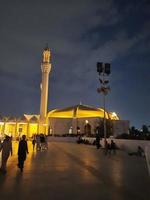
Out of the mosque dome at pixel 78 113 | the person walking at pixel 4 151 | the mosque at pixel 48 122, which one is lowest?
the person walking at pixel 4 151

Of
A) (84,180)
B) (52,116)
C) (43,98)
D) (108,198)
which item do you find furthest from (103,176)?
(52,116)

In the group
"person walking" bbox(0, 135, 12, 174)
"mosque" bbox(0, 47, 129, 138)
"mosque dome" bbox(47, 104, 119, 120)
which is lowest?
"person walking" bbox(0, 135, 12, 174)

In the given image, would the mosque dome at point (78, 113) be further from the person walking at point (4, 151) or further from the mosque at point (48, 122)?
the person walking at point (4, 151)

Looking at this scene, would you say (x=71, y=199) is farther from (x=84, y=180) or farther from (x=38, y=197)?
(x=84, y=180)

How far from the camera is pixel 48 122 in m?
81.8

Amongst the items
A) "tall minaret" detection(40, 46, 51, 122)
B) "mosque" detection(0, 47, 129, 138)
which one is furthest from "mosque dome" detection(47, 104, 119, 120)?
"tall minaret" detection(40, 46, 51, 122)

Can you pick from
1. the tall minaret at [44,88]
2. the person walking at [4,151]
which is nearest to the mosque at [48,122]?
the tall minaret at [44,88]

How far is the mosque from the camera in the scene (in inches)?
3056

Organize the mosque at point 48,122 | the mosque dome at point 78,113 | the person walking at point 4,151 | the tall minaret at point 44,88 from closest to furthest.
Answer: the person walking at point 4,151, the tall minaret at point 44,88, the mosque at point 48,122, the mosque dome at point 78,113

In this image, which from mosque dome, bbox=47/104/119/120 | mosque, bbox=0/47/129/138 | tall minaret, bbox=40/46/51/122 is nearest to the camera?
tall minaret, bbox=40/46/51/122

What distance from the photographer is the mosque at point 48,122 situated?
77.6m

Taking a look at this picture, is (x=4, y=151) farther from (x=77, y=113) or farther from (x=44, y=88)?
(x=77, y=113)

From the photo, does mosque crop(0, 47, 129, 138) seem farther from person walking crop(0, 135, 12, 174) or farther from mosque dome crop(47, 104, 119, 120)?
person walking crop(0, 135, 12, 174)

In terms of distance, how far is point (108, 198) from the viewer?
22.7ft
